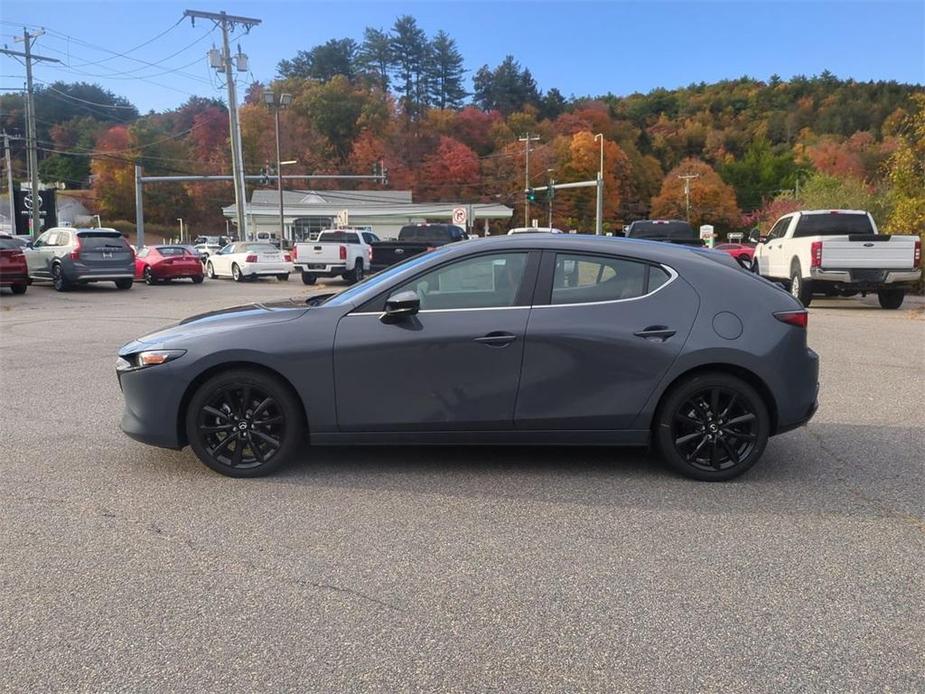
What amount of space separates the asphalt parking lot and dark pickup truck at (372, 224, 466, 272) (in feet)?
63.5

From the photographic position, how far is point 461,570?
3758mm

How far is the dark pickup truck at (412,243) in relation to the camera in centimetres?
2580

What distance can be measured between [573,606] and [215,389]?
9.02ft

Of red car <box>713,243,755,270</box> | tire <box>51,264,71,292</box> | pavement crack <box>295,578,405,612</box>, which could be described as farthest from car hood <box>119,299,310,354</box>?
tire <box>51,264,71,292</box>

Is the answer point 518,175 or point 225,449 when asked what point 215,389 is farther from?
point 518,175

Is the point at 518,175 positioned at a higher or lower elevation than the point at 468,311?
higher

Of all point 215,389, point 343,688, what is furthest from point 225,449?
point 343,688

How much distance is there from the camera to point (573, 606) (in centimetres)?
340

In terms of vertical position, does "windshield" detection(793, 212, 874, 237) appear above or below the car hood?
above

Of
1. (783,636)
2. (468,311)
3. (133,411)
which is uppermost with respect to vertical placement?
(468,311)

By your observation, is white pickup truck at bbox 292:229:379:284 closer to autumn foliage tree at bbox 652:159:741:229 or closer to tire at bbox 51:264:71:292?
tire at bbox 51:264:71:292

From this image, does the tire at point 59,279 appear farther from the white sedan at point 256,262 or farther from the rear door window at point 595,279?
the rear door window at point 595,279

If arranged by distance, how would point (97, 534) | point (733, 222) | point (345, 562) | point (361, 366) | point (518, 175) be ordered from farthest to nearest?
1. point (733, 222)
2. point (518, 175)
3. point (361, 366)
4. point (97, 534)
5. point (345, 562)

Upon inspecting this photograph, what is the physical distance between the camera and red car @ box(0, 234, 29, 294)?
19.9 m
